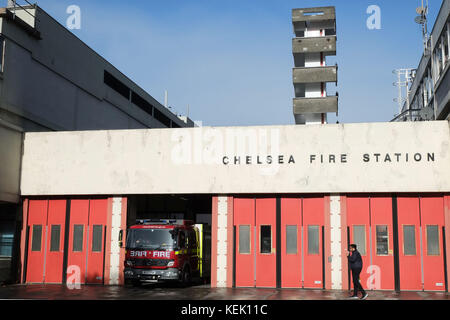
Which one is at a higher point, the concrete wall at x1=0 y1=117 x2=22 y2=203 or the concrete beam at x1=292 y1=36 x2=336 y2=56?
the concrete beam at x1=292 y1=36 x2=336 y2=56

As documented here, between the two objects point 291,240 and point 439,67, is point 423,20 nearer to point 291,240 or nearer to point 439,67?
point 439,67

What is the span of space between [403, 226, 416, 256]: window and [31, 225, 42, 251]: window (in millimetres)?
15808

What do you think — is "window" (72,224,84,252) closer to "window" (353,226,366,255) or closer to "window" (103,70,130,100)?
"window" (353,226,366,255)

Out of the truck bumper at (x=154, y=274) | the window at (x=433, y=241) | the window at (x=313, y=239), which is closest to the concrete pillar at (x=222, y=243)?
the truck bumper at (x=154, y=274)

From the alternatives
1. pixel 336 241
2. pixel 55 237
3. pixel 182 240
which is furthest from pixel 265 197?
pixel 55 237

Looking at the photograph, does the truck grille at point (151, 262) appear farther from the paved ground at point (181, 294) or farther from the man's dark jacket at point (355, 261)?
the man's dark jacket at point (355, 261)

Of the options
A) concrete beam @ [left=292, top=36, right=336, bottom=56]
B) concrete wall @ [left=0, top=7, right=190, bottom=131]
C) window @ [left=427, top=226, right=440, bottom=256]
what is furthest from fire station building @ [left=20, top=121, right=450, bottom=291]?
concrete beam @ [left=292, top=36, right=336, bottom=56]

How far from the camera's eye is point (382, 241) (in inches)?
873

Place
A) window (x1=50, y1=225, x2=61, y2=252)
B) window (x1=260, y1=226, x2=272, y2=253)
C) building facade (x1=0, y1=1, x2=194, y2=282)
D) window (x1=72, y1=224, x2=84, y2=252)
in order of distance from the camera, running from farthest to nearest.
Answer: building facade (x1=0, y1=1, x2=194, y2=282) < window (x1=50, y1=225, x2=61, y2=252) < window (x1=72, y1=224, x2=84, y2=252) < window (x1=260, y1=226, x2=272, y2=253)

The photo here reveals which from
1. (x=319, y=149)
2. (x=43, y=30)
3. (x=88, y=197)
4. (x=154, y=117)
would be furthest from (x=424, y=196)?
(x=154, y=117)

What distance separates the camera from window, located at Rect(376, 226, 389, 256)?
72.5ft
